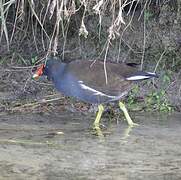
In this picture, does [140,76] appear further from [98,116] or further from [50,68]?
[50,68]

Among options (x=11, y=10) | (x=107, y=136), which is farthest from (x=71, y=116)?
(x=11, y=10)

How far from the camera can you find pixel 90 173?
13.0 ft

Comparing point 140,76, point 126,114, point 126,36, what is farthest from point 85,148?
point 126,36

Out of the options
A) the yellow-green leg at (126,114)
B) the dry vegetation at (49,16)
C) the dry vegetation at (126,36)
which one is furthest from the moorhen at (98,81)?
the dry vegetation at (126,36)

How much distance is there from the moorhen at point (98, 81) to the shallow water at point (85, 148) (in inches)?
9.5

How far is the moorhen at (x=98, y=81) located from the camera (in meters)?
5.43

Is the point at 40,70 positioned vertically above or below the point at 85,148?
above

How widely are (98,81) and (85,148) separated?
1.01m

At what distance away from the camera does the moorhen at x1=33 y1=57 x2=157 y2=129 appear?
17.8ft

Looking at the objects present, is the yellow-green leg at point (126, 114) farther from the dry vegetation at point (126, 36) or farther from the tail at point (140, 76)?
the dry vegetation at point (126, 36)

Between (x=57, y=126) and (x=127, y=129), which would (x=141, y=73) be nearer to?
(x=127, y=129)

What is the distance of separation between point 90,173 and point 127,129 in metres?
1.34

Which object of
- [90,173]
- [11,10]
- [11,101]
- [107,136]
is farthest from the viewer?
[11,10]

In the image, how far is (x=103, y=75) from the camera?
5.47 meters
